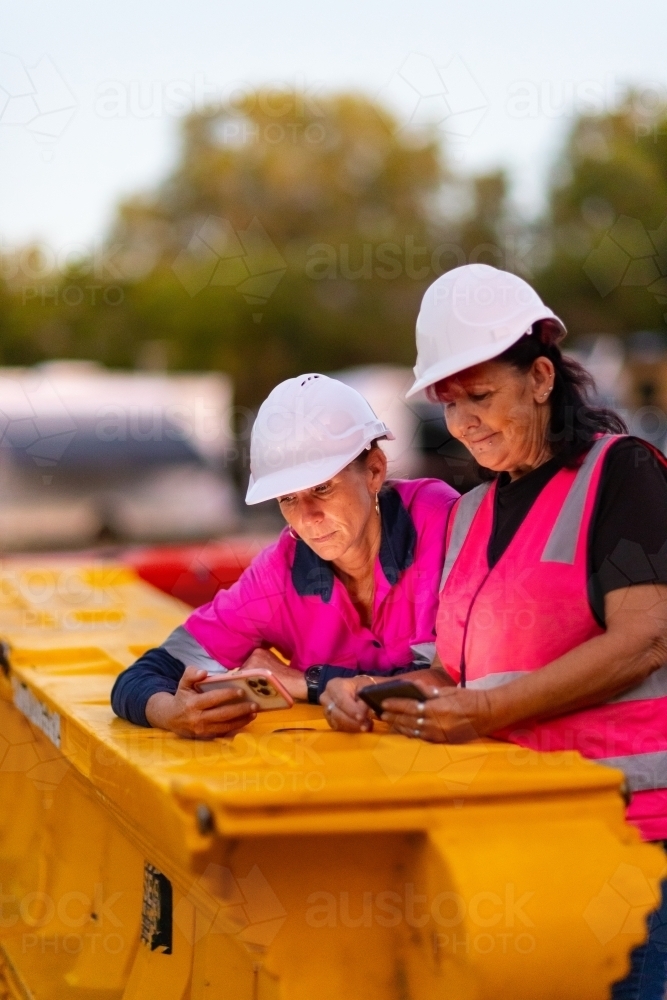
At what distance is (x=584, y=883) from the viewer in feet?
6.77

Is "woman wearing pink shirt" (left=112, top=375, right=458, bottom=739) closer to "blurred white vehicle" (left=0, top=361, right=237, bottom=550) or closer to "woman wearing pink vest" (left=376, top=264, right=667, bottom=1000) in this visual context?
"woman wearing pink vest" (left=376, top=264, right=667, bottom=1000)

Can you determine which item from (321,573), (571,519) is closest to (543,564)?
(571,519)

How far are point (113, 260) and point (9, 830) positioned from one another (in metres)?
35.3

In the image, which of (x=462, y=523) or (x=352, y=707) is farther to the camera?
(x=462, y=523)

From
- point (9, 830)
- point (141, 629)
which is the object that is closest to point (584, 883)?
point (141, 629)

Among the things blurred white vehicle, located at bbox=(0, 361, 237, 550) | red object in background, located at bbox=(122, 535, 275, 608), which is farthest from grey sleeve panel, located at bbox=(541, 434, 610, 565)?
blurred white vehicle, located at bbox=(0, 361, 237, 550)

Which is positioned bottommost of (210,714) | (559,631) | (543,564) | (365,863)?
(365,863)

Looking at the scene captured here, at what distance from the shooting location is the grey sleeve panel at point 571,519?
7.66 feet

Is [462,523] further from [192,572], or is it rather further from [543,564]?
[192,572]

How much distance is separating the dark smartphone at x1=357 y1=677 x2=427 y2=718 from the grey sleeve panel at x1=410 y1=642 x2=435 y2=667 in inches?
15.4

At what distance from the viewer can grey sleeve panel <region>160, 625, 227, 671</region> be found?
3.05 m

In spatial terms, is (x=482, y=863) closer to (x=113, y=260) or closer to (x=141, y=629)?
(x=141, y=629)

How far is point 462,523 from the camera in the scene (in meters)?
2.76

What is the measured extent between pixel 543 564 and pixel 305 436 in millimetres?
697
